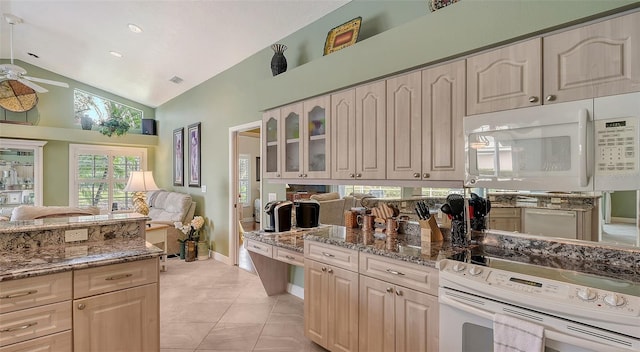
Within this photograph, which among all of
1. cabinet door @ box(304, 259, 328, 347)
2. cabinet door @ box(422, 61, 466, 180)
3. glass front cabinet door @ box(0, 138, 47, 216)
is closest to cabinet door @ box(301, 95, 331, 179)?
cabinet door @ box(304, 259, 328, 347)

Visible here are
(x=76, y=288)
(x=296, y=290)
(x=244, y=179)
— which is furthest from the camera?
(x=244, y=179)

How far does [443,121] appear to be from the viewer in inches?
78.3

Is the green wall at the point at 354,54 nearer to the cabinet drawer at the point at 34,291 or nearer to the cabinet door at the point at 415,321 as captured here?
the cabinet door at the point at 415,321

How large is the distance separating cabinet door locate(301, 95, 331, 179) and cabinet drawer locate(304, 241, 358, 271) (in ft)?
2.12

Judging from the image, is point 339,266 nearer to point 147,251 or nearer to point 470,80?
point 147,251

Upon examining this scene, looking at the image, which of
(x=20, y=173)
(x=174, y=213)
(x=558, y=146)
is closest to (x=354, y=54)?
(x=558, y=146)

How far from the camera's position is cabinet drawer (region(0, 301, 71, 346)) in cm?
162

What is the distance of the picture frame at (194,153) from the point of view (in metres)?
5.75

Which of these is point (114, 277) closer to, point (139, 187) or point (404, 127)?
point (404, 127)

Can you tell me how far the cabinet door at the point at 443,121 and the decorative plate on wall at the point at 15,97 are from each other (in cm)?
735

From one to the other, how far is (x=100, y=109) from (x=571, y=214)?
8.28 metres

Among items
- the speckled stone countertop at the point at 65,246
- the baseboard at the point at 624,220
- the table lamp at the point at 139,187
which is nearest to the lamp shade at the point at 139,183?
the table lamp at the point at 139,187

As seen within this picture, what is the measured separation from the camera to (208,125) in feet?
17.9

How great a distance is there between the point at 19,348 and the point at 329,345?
1.79m
